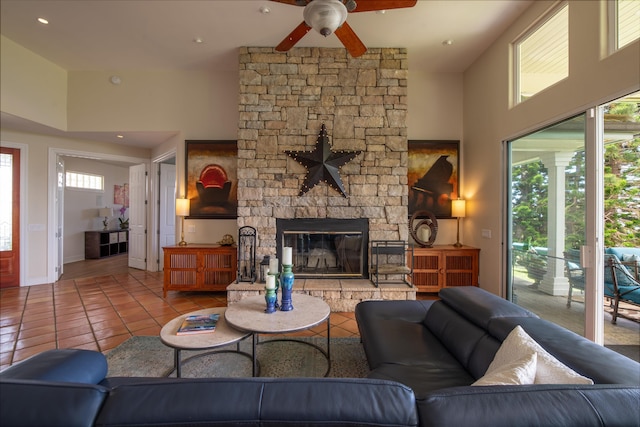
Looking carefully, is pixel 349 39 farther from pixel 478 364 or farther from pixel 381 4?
pixel 478 364

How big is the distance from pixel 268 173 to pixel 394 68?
2.23 meters

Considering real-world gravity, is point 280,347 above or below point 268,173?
below

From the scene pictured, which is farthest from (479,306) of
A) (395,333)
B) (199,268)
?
(199,268)

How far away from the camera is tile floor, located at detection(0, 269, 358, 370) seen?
2660 millimetres

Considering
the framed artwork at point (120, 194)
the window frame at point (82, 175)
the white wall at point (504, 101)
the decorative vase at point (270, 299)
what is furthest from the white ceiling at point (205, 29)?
the framed artwork at point (120, 194)

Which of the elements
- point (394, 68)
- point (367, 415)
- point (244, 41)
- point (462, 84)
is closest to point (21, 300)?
point (244, 41)

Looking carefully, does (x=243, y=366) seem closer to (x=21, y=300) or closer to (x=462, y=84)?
(x=21, y=300)

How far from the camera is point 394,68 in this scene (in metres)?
3.76

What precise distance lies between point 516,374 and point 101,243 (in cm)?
868

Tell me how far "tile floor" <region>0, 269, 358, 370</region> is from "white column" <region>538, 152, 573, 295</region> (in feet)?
6.81

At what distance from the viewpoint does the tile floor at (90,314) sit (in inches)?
105

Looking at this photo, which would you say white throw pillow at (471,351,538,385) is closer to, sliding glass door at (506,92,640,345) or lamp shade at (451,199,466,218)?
sliding glass door at (506,92,640,345)

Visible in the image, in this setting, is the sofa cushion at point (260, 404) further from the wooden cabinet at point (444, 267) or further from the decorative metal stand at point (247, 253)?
the wooden cabinet at point (444, 267)

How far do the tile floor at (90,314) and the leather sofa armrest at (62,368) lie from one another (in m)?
1.53
